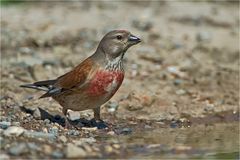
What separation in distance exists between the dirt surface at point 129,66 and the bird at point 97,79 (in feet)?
1.03

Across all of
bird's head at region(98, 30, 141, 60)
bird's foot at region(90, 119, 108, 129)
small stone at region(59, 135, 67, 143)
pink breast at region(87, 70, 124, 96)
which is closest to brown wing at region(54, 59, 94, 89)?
pink breast at region(87, 70, 124, 96)

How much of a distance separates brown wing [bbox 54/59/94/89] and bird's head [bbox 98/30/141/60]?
223 millimetres

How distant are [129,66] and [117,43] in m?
3.12

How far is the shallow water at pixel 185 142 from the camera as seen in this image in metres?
7.89

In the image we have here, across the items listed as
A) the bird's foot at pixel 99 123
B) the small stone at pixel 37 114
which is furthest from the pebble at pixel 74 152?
the small stone at pixel 37 114

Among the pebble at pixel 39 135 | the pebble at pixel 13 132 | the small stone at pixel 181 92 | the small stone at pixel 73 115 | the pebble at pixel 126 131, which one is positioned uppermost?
the pebble at pixel 13 132

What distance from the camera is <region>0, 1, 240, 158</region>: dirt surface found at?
8.82 m

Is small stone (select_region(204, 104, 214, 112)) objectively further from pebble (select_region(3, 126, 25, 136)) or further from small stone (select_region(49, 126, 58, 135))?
pebble (select_region(3, 126, 25, 136))

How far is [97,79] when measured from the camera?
8977 mm

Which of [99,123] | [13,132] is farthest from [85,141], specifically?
[99,123]

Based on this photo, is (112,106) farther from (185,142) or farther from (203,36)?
(203,36)

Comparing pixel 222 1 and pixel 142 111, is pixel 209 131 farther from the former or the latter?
pixel 222 1

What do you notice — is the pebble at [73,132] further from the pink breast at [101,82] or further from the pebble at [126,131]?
the pebble at [126,131]

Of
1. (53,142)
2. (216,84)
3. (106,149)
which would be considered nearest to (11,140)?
(53,142)
